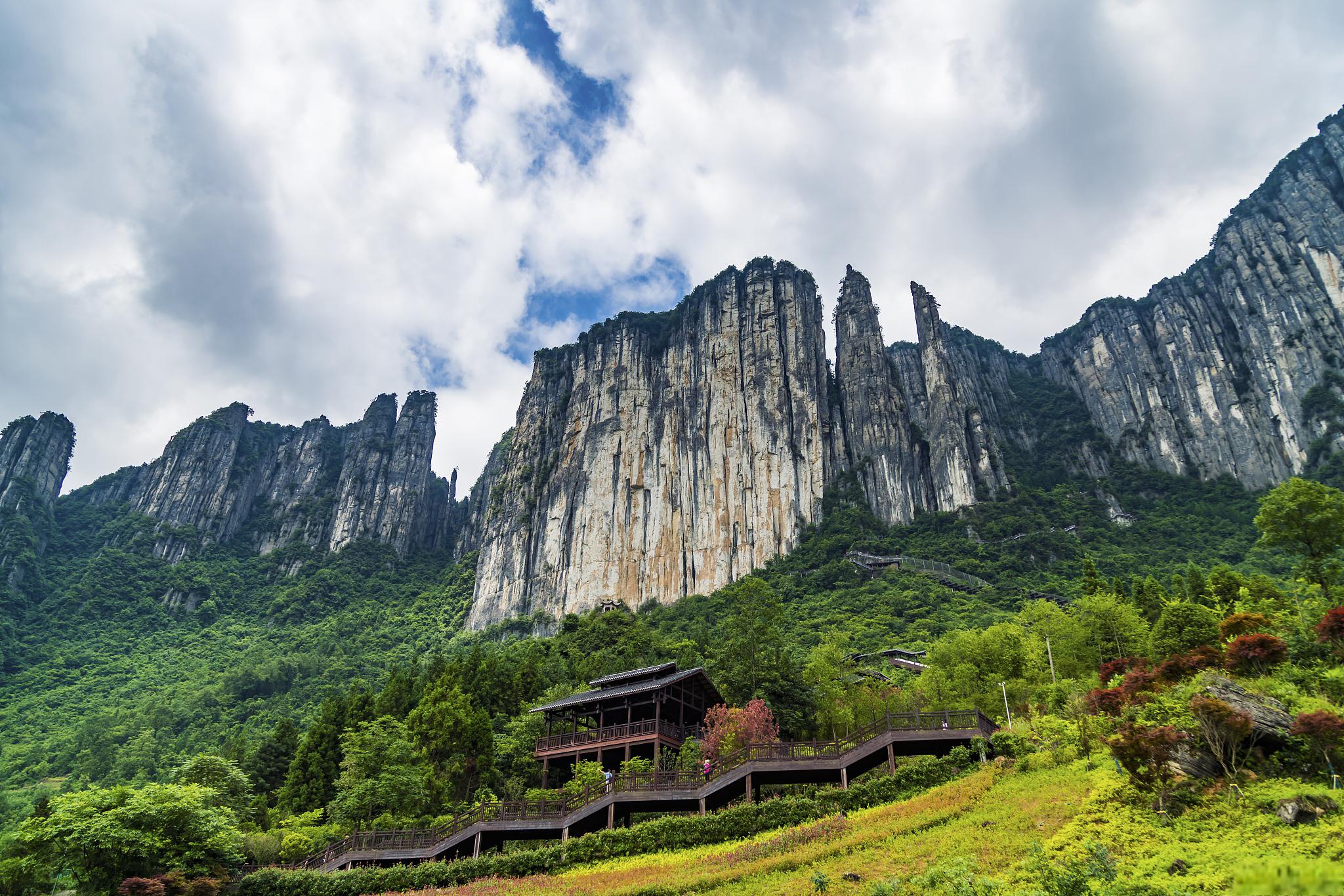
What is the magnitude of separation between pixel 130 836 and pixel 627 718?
1753 centimetres

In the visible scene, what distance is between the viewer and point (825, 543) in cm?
9925

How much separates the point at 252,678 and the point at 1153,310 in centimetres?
13824

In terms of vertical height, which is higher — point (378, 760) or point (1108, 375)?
point (1108, 375)

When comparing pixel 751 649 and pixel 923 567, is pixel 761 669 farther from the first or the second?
pixel 923 567

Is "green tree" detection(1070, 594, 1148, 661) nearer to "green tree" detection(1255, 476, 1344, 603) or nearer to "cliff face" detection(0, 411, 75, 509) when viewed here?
"green tree" detection(1255, 476, 1344, 603)

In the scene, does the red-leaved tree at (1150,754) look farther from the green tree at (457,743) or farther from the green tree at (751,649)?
the green tree at (457,743)

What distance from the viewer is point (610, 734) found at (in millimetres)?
33625

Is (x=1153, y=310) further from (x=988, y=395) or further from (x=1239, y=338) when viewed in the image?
(x=988, y=395)

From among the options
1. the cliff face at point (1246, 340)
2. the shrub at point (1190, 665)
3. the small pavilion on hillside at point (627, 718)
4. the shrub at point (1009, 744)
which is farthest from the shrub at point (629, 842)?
the cliff face at point (1246, 340)

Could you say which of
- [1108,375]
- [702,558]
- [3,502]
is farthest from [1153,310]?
[3,502]

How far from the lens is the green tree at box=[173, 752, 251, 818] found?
36.7m

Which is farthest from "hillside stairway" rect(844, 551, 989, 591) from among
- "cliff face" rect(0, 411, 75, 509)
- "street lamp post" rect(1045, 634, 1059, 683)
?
"cliff face" rect(0, 411, 75, 509)

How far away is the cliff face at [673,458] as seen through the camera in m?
109

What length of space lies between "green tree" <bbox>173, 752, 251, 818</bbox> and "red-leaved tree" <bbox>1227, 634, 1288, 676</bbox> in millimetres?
40395
